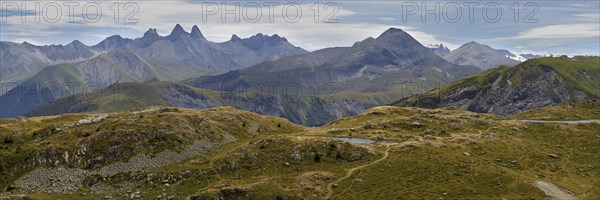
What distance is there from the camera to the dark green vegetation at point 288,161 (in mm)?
99000

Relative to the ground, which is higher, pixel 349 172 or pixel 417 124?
pixel 417 124

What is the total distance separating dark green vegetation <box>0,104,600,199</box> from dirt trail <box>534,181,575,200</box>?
922mm

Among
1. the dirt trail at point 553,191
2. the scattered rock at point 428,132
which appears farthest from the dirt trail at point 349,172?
the dirt trail at point 553,191

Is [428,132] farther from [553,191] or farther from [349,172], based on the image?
[553,191]

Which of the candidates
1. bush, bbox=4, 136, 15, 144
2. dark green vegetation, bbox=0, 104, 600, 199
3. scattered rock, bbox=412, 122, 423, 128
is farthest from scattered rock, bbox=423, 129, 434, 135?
bush, bbox=4, 136, 15, 144

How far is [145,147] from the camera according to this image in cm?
12675

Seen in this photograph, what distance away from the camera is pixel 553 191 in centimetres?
9306

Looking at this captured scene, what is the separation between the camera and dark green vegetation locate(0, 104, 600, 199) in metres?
99.0

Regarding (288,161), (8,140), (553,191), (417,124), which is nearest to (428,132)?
(417,124)

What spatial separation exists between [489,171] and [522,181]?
Result: 756cm

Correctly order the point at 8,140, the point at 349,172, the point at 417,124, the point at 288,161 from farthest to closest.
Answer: the point at 417,124, the point at 8,140, the point at 288,161, the point at 349,172

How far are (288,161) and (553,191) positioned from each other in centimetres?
5848

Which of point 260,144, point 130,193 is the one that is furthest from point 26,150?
point 260,144

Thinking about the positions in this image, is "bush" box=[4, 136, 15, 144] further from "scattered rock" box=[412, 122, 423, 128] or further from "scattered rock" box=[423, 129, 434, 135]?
"scattered rock" box=[412, 122, 423, 128]
